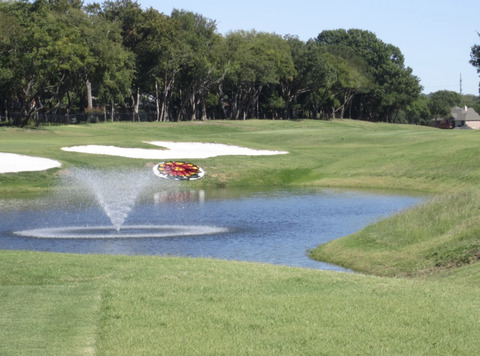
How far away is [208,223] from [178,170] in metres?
14.5

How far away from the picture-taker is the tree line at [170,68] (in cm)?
6744

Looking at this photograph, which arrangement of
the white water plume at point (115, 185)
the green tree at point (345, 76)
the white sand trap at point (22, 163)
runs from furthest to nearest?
the green tree at point (345, 76) < the white sand trap at point (22, 163) < the white water plume at point (115, 185)

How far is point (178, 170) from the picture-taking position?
135ft

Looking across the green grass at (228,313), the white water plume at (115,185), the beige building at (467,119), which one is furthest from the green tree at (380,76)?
the green grass at (228,313)

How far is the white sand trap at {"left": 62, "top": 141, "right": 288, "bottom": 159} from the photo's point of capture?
45000mm

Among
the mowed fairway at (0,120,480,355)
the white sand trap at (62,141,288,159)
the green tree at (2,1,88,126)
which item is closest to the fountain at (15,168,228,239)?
the white sand trap at (62,141,288,159)

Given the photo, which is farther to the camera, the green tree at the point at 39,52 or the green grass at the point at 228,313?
the green tree at the point at 39,52

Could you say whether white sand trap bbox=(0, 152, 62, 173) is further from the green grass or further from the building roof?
the building roof

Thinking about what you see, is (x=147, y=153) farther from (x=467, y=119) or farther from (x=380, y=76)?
(x=467, y=119)

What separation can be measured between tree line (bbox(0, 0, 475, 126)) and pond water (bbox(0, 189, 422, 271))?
35455 mm

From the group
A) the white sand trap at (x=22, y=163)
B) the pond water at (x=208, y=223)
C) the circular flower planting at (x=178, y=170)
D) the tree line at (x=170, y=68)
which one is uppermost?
the tree line at (x=170, y=68)

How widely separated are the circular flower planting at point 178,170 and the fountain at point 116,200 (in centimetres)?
71

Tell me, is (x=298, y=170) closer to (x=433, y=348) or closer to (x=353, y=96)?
(x=433, y=348)

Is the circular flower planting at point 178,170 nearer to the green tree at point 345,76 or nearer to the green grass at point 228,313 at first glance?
the green grass at point 228,313
